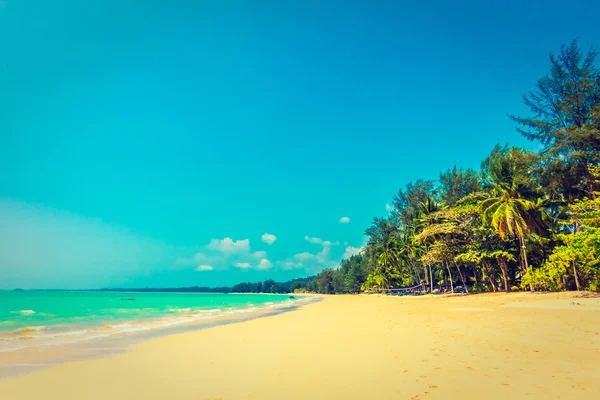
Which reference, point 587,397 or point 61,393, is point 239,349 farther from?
point 587,397

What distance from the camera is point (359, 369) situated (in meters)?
6.15

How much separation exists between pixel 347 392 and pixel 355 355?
2586 mm

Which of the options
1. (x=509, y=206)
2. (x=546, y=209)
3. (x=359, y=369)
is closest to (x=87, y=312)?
(x=359, y=369)

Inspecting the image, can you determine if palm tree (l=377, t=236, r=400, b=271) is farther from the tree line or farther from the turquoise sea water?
the turquoise sea water

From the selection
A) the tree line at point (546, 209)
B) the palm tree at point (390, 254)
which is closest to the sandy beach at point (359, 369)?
the tree line at point (546, 209)

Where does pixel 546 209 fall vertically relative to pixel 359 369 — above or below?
above

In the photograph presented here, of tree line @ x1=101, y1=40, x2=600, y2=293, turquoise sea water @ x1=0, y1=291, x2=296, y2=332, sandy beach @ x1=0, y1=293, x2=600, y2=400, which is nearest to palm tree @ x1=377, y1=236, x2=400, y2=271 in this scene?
tree line @ x1=101, y1=40, x2=600, y2=293

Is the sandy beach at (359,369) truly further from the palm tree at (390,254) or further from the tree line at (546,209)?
the palm tree at (390,254)

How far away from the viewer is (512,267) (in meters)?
32.1

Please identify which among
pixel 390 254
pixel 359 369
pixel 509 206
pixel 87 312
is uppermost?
pixel 509 206

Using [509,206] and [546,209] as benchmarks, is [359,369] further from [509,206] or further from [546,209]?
[546,209]

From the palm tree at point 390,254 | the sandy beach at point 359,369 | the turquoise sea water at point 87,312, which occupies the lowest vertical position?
the turquoise sea water at point 87,312

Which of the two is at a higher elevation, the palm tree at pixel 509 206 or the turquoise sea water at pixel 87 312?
the palm tree at pixel 509 206

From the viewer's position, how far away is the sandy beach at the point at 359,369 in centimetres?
488
